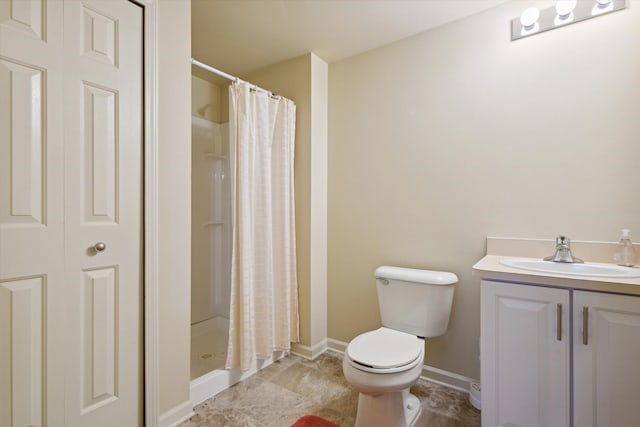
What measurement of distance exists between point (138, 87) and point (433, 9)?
1.69 metres

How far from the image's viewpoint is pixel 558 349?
1212 millimetres

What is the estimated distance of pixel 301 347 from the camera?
2.32 m

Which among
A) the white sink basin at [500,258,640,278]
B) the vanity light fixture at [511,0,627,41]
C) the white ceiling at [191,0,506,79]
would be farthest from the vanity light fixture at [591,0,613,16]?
the white sink basin at [500,258,640,278]

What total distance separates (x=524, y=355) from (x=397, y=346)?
0.54 metres

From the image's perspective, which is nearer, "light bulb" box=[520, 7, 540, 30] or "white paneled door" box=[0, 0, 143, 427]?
"white paneled door" box=[0, 0, 143, 427]

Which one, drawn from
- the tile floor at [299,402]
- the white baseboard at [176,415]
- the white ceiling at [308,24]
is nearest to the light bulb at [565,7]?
the white ceiling at [308,24]

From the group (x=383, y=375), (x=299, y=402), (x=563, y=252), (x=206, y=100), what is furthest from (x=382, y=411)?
(x=206, y=100)

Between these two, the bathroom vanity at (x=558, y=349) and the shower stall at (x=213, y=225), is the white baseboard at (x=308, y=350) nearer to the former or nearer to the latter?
the shower stall at (x=213, y=225)

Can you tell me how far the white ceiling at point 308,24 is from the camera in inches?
69.3

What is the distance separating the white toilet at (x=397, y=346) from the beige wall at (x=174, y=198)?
2.91 feet

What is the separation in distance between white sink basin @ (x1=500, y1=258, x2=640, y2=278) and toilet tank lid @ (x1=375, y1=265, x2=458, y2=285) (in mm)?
302

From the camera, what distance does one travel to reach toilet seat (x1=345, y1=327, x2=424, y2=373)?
1354mm

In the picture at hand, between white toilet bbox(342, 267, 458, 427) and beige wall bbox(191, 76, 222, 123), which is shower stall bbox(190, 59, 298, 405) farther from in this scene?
white toilet bbox(342, 267, 458, 427)

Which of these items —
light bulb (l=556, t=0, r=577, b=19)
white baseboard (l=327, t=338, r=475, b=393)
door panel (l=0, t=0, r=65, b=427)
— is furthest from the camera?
white baseboard (l=327, t=338, r=475, b=393)
